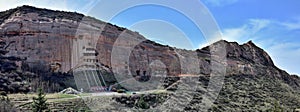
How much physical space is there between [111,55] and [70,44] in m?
7.67

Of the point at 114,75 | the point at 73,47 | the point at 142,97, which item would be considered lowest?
the point at 142,97

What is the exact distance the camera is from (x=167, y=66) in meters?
73.7

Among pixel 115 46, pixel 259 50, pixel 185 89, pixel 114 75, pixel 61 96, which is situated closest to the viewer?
pixel 61 96

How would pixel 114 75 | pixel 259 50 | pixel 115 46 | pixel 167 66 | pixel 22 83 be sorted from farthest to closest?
1. pixel 259 50
2. pixel 167 66
3. pixel 115 46
4. pixel 114 75
5. pixel 22 83

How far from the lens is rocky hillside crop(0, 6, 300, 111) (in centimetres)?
5994

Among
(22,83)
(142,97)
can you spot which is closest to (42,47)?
(22,83)

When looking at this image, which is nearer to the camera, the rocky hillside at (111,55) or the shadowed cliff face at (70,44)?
the rocky hillside at (111,55)

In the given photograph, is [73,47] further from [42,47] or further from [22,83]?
[22,83]

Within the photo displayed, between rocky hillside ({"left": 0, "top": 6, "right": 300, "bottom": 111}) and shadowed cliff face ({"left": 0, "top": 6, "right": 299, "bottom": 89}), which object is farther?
shadowed cliff face ({"left": 0, "top": 6, "right": 299, "bottom": 89})

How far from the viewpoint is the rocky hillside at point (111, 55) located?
5994cm

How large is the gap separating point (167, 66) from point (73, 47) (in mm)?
17907

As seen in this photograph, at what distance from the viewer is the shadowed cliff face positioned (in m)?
60.3

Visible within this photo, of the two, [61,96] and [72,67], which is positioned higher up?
[72,67]

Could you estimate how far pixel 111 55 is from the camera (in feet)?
222
